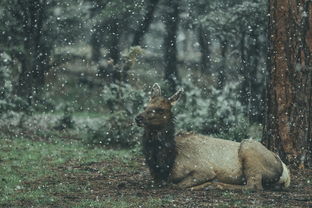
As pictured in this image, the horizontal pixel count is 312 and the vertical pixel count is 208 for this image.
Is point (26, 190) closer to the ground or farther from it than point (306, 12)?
closer to the ground

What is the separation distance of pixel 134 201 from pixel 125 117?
9565 mm

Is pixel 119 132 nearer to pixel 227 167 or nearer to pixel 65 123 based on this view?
pixel 65 123

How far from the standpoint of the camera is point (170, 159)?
34.0 ft

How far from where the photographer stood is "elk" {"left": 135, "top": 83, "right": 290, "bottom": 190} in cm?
1033

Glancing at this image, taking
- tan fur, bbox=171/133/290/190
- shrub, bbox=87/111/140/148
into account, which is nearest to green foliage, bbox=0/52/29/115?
shrub, bbox=87/111/140/148

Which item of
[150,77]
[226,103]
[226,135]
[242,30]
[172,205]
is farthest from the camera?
[150,77]

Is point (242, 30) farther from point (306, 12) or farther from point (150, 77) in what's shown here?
point (150, 77)

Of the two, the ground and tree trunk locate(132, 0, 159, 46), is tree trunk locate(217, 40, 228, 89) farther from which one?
the ground

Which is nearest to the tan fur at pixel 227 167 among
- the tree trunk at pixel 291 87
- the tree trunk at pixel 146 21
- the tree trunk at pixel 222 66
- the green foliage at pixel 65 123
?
the tree trunk at pixel 291 87

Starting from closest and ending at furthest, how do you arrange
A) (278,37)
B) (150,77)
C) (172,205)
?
(172,205)
(278,37)
(150,77)

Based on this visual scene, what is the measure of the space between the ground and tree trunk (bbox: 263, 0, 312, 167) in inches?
25.2

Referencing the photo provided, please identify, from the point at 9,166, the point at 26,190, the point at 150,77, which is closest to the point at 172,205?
the point at 26,190

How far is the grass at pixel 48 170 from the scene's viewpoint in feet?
30.0

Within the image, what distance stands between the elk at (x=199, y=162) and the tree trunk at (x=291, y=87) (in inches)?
93.2
